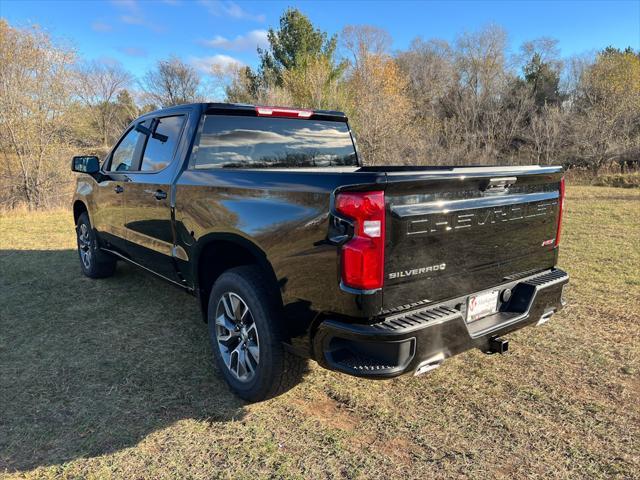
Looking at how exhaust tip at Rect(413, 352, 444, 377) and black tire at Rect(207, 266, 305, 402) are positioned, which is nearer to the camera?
exhaust tip at Rect(413, 352, 444, 377)

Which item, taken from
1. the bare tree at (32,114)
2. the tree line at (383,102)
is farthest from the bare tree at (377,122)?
the bare tree at (32,114)

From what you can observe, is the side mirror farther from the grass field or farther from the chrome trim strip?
the chrome trim strip

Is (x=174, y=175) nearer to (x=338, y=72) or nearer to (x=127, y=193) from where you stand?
(x=127, y=193)

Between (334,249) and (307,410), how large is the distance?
4.12ft

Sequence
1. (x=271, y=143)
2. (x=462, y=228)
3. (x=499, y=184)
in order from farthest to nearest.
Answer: (x=271, y=143) < (x=499, y=184) < (x=462, y=228)

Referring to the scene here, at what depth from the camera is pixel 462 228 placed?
2457 millimetres

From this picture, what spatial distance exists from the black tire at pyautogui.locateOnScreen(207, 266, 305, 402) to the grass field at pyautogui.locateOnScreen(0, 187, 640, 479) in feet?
0.56

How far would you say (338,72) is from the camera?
103 ft

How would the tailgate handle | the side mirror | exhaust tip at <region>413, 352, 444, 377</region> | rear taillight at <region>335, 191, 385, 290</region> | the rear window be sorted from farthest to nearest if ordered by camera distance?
the side mirror → the rear window → the tailgate handle → exhaust tip at <region>413, 352, 444, 377</region> → rear taillight at <region>335, 191, 385, 290</region>

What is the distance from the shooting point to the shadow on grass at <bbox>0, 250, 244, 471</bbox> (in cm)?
265

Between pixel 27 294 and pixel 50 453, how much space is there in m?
3.36

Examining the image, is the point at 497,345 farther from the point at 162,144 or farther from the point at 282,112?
the point at 162,144

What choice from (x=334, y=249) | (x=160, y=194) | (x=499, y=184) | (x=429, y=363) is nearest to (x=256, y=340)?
(x=334, y=249)

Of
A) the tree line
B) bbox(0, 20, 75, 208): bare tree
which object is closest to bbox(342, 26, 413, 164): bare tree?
the tree line
